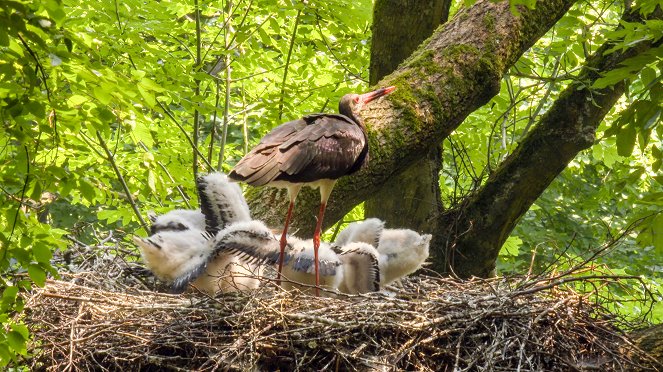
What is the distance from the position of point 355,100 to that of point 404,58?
103 cm

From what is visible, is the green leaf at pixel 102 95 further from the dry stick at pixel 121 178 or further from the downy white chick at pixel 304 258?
the dry stick at pixel 121 178

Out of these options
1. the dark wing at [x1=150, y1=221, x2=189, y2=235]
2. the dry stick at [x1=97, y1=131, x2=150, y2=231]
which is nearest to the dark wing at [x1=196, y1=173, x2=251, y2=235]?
the dark wing at [x1=150, y1=221, x2=189, y2=235]

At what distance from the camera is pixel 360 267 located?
4.54 metres

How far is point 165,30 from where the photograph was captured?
5980 mm

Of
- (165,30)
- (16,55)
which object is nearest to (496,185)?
(165,30)

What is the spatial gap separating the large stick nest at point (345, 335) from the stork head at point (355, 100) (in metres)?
1.23

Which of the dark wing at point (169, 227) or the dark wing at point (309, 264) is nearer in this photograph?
the dark wing at point (309, 264)

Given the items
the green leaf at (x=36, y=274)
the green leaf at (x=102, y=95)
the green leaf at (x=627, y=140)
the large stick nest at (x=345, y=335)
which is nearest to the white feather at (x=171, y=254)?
the large stick nest at (x=345, y=335)

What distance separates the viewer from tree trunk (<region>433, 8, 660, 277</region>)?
208 inches

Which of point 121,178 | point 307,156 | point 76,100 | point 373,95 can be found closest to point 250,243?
point 307,156

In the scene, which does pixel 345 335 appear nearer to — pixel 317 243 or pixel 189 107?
pixel 317 243

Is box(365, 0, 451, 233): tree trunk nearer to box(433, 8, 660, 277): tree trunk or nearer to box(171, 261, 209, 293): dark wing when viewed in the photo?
box(433, 8, 660, 277): tree trunk

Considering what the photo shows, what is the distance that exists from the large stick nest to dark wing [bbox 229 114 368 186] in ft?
1.85

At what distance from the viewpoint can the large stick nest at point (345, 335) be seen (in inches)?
136
